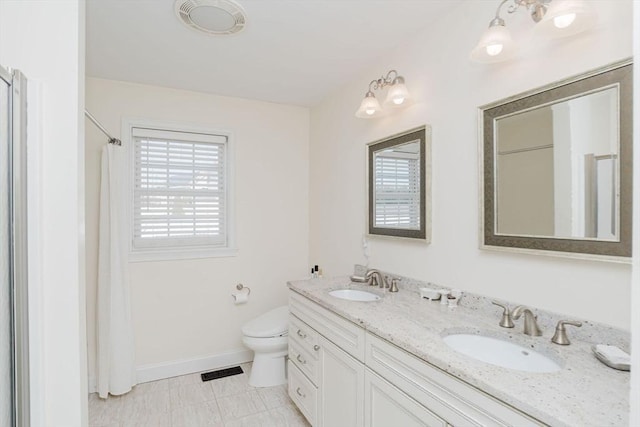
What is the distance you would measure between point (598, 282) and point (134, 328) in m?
3.03

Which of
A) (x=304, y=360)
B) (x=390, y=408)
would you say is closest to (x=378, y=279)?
(x=304, y=360)

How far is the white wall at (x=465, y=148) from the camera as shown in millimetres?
1188

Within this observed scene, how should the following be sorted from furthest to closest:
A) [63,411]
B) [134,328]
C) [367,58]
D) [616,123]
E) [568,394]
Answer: [134,328] < [367,58] < [616,123] < [63,411] < [568,394]

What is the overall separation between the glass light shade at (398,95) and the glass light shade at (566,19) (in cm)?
78

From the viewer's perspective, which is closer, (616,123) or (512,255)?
(616,123)

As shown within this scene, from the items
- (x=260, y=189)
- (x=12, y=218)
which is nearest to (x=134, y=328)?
(x=260, y=189)

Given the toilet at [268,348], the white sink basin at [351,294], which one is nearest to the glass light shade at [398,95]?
the white sink basin at [351,294]

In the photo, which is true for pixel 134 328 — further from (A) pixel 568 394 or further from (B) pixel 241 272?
(A) pixel 568 394

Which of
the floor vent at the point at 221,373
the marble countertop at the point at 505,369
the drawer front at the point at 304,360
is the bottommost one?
the floor vent at the point at 221,373

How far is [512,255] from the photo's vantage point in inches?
58.4

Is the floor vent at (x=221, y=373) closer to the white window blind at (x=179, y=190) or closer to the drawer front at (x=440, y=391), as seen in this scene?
the white window blind at (x=179, y=190)

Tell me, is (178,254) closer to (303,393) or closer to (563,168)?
(303,393)

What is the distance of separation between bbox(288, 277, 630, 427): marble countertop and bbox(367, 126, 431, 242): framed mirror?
49cm

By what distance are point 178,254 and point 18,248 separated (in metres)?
1.96
